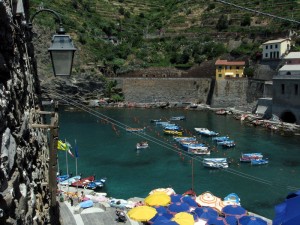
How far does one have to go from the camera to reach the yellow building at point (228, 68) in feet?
188

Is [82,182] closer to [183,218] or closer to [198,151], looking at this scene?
[183,218]

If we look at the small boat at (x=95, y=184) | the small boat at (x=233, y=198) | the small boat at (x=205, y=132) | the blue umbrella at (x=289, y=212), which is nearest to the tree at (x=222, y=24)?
the small boat at (x=205, y=132)

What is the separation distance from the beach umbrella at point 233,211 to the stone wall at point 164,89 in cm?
4065

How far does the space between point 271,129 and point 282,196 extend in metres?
19.3

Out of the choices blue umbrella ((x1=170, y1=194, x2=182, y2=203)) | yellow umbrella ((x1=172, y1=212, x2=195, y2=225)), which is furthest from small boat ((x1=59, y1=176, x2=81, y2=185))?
yellow umbrella ((x1=172, y1=212, x2=195, y2=225))

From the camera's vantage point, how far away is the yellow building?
57.4 m

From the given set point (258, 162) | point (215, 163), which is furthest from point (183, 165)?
point (258, 162)

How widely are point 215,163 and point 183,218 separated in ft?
36.2

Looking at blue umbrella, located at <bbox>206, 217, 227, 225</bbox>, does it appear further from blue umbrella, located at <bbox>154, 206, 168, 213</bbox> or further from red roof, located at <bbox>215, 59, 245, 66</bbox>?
red roof, located at <bbox>215, 59, 245, 66</bbox>

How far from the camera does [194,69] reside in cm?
Result: 6200

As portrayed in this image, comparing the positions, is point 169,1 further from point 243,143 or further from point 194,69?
point 243,143

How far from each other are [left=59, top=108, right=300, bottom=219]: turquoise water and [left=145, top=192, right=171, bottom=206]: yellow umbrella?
11.3 feet

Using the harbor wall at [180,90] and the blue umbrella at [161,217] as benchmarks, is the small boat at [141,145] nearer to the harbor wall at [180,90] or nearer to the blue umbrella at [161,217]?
the blue umbrella at [161,217]

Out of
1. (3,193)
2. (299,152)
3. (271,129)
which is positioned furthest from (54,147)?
(271,129)
